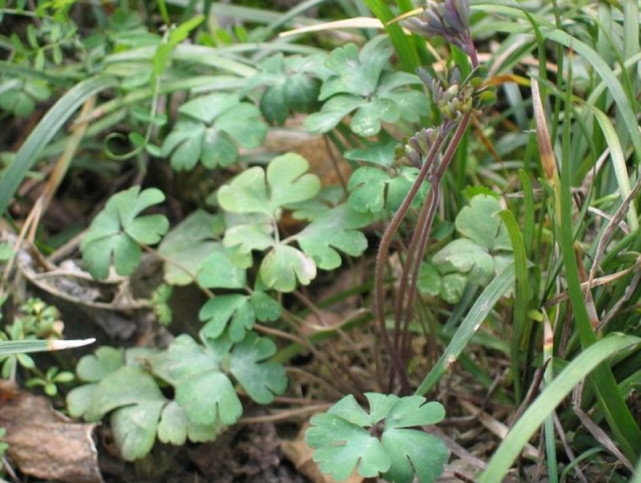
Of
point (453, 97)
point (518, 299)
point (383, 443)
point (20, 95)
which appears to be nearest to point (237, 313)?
point (383, 443)

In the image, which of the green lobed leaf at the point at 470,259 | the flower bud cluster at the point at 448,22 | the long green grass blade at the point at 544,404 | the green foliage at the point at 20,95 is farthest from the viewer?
the green foliage at the point at 20,95

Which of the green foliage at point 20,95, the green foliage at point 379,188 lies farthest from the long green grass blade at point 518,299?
the green foliage at point 20,95

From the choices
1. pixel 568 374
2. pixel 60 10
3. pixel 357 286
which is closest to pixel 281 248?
pixel 357 286

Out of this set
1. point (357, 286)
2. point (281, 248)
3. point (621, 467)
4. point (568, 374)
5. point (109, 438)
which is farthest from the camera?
point (357, 286)

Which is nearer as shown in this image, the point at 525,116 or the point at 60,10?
the point at 60,10

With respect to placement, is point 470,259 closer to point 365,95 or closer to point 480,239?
point 480,239

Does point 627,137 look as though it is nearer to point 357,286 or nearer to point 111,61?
point 357,286

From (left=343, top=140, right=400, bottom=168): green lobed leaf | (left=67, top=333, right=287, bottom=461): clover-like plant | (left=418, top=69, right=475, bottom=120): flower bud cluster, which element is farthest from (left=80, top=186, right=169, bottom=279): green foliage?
(left=418, top=69, right=475, bottom=120): flower bud cluster

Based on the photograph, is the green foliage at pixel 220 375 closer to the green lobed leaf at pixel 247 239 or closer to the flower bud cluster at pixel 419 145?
the green lobed leaf at pixel 247 239
